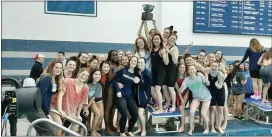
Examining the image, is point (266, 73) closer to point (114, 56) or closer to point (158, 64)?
point (158, 64)

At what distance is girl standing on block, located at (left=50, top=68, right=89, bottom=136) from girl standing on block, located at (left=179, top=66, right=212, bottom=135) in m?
1.85


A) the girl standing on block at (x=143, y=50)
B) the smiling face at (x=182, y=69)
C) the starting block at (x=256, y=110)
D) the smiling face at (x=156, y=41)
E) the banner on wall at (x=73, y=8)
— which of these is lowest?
the starting block at (x=256, y=110)

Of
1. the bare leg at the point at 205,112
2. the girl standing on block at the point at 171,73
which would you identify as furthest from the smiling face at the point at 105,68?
the bare leg at the point at 205,112

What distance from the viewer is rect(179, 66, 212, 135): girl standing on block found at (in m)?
5.57

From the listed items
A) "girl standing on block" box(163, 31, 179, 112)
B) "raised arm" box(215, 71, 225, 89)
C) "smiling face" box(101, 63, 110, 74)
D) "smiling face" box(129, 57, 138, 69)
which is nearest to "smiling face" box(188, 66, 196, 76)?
"girl standing on block" box(163, 31, 179, 112)

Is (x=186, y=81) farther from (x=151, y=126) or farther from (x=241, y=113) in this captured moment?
(x=241, y=113)

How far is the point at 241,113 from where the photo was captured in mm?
7184

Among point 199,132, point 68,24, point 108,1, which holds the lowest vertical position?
point 199,132

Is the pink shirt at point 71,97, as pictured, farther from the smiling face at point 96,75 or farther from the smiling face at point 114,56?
the smiling face at point 114,56

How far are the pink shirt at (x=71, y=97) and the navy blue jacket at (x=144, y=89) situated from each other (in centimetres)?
99

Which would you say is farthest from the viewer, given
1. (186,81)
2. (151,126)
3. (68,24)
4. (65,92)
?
(68,24)

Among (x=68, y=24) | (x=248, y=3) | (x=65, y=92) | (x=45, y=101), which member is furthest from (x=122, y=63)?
(x=248, y=3)

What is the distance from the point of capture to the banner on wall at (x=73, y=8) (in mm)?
7262

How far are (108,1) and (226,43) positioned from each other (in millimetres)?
3690
